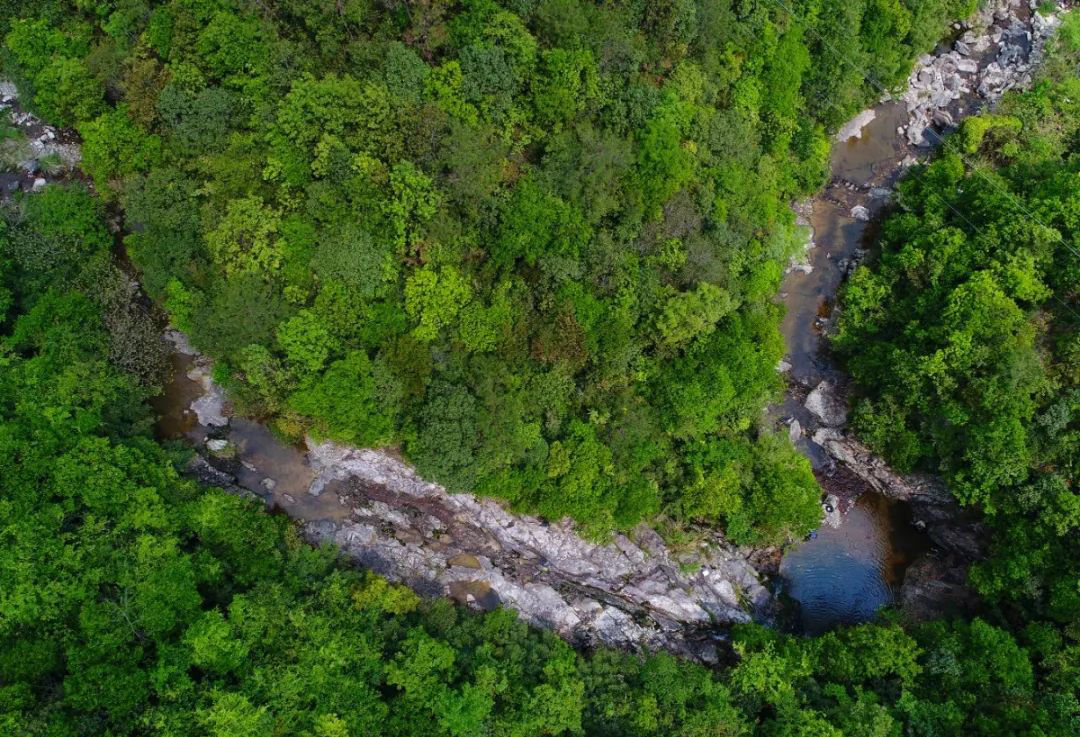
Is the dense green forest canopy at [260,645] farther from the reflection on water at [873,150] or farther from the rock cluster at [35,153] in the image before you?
the reflection on water at [873,150]

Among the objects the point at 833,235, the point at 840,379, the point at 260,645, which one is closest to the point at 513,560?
the point at 260,645

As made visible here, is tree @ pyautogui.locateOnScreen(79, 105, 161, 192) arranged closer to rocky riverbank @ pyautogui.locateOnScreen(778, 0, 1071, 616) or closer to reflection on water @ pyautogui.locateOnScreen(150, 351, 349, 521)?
reflection on water @ pyautogui.locateOnScreen(150, 351, 349, 521)

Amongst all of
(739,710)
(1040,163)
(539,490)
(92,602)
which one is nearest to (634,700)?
(739,710)

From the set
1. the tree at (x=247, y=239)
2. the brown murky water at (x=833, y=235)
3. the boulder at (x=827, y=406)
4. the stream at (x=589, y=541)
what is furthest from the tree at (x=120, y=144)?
the boulder at (x=827, y=406)

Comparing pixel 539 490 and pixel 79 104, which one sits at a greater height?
pixel 79 104

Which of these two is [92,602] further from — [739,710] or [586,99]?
[586,99]
